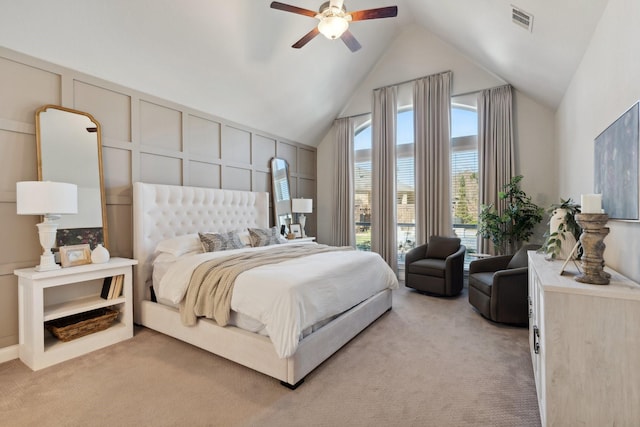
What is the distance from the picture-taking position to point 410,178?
5.72m

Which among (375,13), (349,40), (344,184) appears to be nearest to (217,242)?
(349,40)

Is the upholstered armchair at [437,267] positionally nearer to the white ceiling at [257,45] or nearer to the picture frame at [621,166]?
the picture frame at [621,166]

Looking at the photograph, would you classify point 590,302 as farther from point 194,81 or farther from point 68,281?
point 194,81

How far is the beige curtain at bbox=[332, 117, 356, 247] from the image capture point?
6320 millimetres

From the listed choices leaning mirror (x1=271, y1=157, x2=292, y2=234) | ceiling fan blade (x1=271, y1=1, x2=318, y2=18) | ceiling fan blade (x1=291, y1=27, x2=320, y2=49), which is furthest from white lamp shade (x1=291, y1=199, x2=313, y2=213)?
ceiling fan blade (x1=271, y1=1, x2=318, y2=18)

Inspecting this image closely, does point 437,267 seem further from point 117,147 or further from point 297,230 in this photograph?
point 117,147

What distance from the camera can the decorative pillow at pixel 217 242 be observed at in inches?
143

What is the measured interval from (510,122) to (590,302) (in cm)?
404

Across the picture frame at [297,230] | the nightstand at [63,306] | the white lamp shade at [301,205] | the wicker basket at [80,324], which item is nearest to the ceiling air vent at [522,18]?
the white lamp shade at [301,205]

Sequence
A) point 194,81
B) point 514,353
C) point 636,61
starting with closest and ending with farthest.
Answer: point 636,61
point 514,353
point 194,81

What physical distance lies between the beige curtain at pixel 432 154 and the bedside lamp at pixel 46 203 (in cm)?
493

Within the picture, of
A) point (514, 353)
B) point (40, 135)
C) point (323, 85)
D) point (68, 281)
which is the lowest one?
point (514, 353)

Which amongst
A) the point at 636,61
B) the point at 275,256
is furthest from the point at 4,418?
the point at 636,61

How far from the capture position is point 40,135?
284 cm
